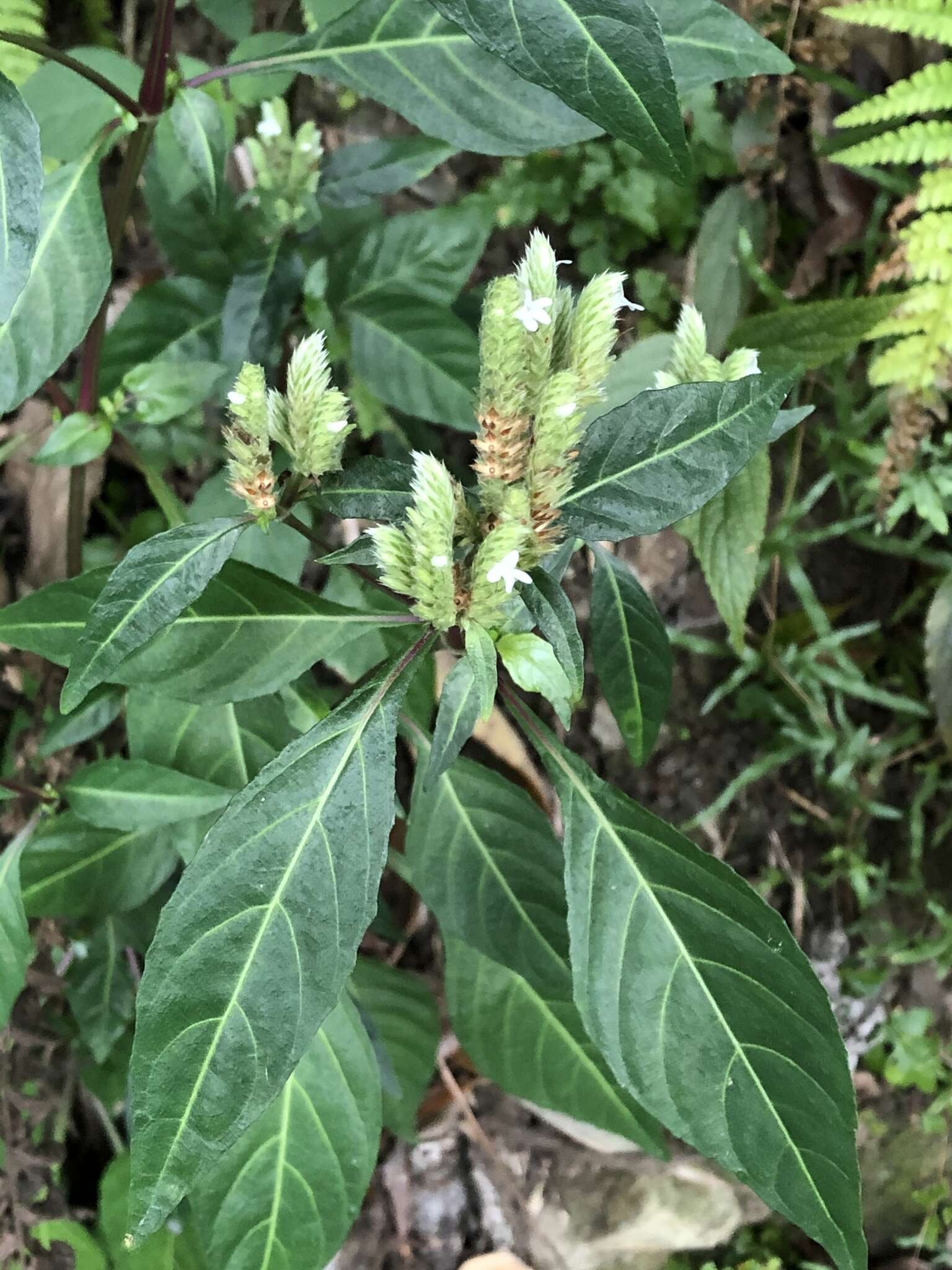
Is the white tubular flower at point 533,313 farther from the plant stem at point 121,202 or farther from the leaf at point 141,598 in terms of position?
the plant stem at point 121,202

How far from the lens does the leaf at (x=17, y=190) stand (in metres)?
0.67

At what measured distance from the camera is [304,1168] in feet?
3.18

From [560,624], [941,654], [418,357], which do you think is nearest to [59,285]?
[418,357]

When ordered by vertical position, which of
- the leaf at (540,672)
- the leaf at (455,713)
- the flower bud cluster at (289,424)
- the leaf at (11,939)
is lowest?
the leaf at (11,939)

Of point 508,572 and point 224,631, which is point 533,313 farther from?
point 224,631

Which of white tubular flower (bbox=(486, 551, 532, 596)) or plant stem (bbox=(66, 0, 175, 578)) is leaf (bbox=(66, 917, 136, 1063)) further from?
white tubular flower (bbox=(486, 551, 532, 596))

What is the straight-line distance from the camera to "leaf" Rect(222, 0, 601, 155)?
0.88 metres

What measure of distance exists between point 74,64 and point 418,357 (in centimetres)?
52

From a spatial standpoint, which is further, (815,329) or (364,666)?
(815,329)

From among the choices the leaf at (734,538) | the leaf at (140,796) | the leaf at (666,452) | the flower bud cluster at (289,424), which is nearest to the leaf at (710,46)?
the leaf at (666,452)

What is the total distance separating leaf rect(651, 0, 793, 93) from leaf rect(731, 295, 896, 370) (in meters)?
0.49

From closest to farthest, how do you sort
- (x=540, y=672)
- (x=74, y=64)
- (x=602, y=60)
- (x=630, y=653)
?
(x=602, y=60) < (x=540, y=672) < (x=74, y=64) < (x=630, y=653)

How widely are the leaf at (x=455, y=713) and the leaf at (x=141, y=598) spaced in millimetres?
206

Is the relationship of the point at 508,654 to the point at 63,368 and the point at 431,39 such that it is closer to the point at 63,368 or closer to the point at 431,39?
the point at 431,39
